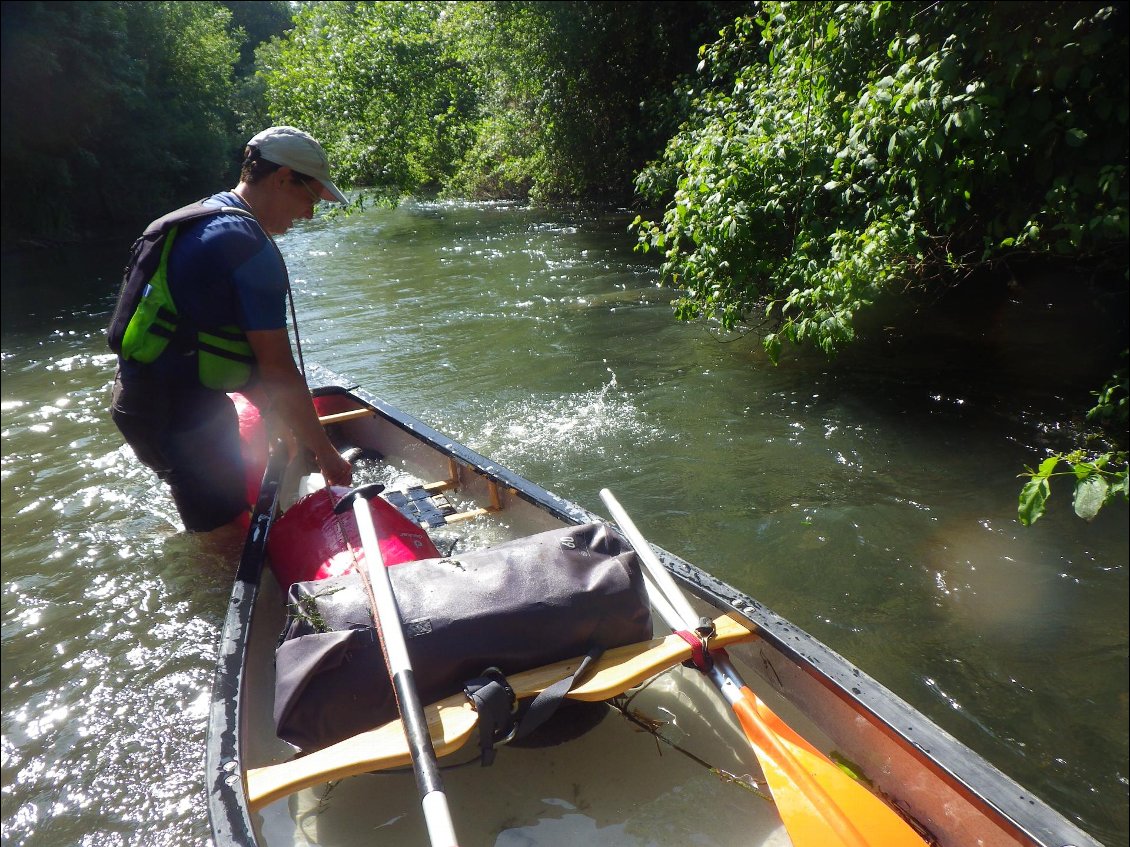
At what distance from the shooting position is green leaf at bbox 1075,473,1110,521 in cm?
257

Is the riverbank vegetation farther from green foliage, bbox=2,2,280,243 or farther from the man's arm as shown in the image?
the man's arm

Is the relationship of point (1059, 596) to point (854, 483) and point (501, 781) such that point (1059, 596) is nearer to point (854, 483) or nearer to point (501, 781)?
point (854, 483)

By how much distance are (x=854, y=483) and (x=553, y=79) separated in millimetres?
12967

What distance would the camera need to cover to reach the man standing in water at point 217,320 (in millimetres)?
2957

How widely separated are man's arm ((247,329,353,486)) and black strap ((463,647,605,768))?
4.77ft

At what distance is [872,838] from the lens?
181 centimetres

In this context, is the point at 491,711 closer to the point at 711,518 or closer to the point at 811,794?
the point at 811,794

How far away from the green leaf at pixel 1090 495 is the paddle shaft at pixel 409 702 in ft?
7.20

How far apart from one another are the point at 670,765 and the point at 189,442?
2.43 metres

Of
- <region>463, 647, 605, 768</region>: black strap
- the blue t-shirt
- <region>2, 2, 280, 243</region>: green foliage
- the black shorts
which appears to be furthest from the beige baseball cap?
<region>2, 2, 280, 243</region>: green foliage

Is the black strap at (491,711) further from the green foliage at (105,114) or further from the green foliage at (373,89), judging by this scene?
the green foliage at (105,114)

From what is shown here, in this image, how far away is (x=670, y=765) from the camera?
2.33 m

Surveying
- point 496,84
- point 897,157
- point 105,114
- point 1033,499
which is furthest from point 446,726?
point 105,114

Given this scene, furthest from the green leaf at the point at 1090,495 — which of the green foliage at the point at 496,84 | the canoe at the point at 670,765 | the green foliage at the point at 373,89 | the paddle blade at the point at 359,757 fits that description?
the green foliage at the point at 373,89
